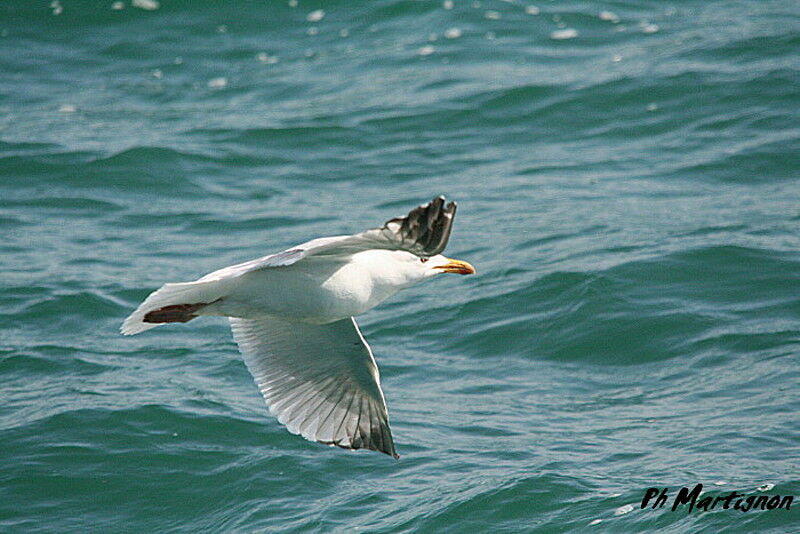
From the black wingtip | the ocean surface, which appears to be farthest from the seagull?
the ocean surface

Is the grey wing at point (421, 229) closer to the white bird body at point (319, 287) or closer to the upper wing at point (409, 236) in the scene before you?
the upper wing at point (409, 236)

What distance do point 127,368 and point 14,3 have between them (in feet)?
33.3

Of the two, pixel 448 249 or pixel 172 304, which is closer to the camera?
pixel 172 304

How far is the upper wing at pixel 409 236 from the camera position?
5.02m

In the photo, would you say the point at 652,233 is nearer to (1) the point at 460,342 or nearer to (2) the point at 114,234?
(1) the point at 460,342

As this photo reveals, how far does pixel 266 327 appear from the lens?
714 cm

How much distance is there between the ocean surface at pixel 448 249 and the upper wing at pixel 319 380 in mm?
504

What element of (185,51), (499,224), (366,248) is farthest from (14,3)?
(366,248)

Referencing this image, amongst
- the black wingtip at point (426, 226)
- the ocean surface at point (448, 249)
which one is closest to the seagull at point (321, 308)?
the black wingtip at point (426, 226)

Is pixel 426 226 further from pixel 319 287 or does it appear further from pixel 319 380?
pixel 319 380

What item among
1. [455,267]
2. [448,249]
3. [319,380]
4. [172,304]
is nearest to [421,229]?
[455,267]

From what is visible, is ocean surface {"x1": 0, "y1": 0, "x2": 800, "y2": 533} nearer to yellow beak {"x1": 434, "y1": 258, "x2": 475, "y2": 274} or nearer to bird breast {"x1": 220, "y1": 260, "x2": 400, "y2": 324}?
bird breast {"x1": 220, "y1": 260, "x2": 400, "y2": 324}

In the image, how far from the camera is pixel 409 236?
200 inches

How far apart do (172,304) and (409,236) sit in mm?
1432
